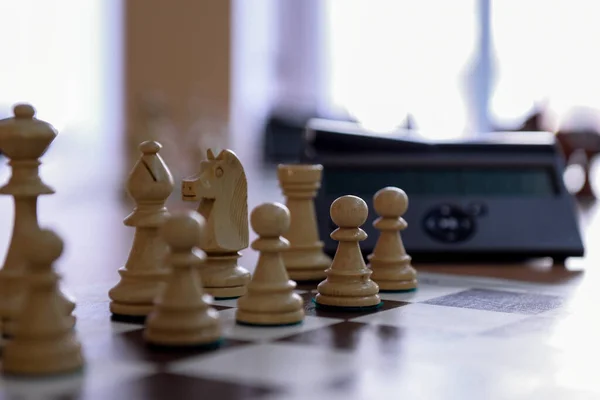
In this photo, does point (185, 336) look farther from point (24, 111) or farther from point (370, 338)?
point (24, 111)

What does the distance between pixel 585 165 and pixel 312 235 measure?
3.11 m

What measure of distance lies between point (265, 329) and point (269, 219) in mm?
122

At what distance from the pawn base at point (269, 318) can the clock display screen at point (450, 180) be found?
2.17 feet

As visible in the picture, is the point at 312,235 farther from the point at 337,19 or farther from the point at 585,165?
the point at 337,19

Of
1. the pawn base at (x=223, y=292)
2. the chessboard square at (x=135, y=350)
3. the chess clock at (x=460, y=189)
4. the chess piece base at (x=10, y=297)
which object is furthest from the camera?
the chess clock at (x=460, y=189)

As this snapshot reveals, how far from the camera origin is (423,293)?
46.7 inches

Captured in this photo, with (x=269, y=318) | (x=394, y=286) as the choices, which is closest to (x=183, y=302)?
(x=269, y=318)

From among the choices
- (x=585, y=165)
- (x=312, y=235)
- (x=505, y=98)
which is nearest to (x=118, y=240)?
(x=312, y=235)

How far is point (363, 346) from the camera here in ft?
2.76

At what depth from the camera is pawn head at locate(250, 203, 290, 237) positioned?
938 millimetres

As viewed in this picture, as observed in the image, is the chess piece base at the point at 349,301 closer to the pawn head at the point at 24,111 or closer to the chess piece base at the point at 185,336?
the chess piece base at the point at 185,336

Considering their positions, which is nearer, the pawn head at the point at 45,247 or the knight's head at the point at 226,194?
the pawn head at the point at 45,247

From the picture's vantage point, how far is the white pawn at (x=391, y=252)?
46.7 inches

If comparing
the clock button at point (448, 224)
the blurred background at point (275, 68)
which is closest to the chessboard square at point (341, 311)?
the clock button at point (448, 224)
